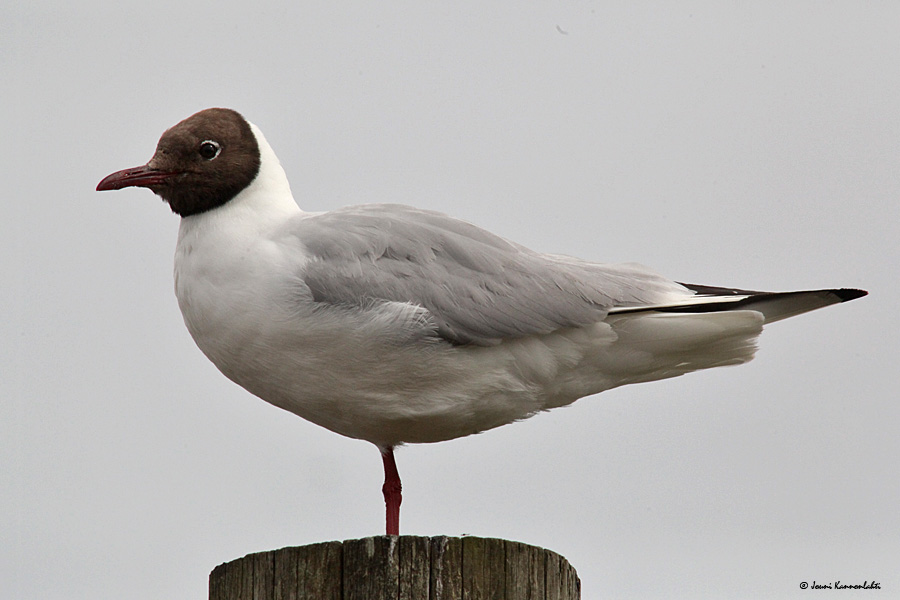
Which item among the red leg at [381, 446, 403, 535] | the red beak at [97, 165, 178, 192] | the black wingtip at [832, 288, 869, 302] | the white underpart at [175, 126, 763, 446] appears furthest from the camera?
the red leg at [381, 446, 403, 535]

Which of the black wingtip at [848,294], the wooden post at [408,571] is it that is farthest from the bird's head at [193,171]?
the black wingtip at [848,294]

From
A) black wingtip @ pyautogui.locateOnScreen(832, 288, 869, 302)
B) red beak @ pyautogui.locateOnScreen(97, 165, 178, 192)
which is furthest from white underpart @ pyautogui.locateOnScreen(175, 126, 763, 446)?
black wingtip @ pyautogui.locateOnScreen(832, 288, 869, 302)

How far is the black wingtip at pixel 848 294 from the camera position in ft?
17.7

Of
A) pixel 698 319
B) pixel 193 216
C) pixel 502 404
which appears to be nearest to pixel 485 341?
pixel 502 404

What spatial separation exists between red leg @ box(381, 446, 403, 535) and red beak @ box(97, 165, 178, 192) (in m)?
1.81

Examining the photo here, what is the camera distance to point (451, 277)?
5.48 metres

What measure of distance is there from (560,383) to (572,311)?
359mm

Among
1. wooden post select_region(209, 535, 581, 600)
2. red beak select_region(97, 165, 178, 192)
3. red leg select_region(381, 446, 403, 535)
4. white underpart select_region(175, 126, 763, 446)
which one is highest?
red beak select_region(97, 165, 178, 192)

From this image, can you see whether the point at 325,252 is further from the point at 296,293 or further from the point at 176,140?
the point at 176,140

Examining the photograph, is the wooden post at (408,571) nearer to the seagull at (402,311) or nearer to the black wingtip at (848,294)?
the seagull at (402,311)

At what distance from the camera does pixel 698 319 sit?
561cm

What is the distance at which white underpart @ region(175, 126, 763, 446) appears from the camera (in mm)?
5246

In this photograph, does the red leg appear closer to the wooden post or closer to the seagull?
the seagull

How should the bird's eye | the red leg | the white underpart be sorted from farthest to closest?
the red leg → the bird's eye → the white underpart
